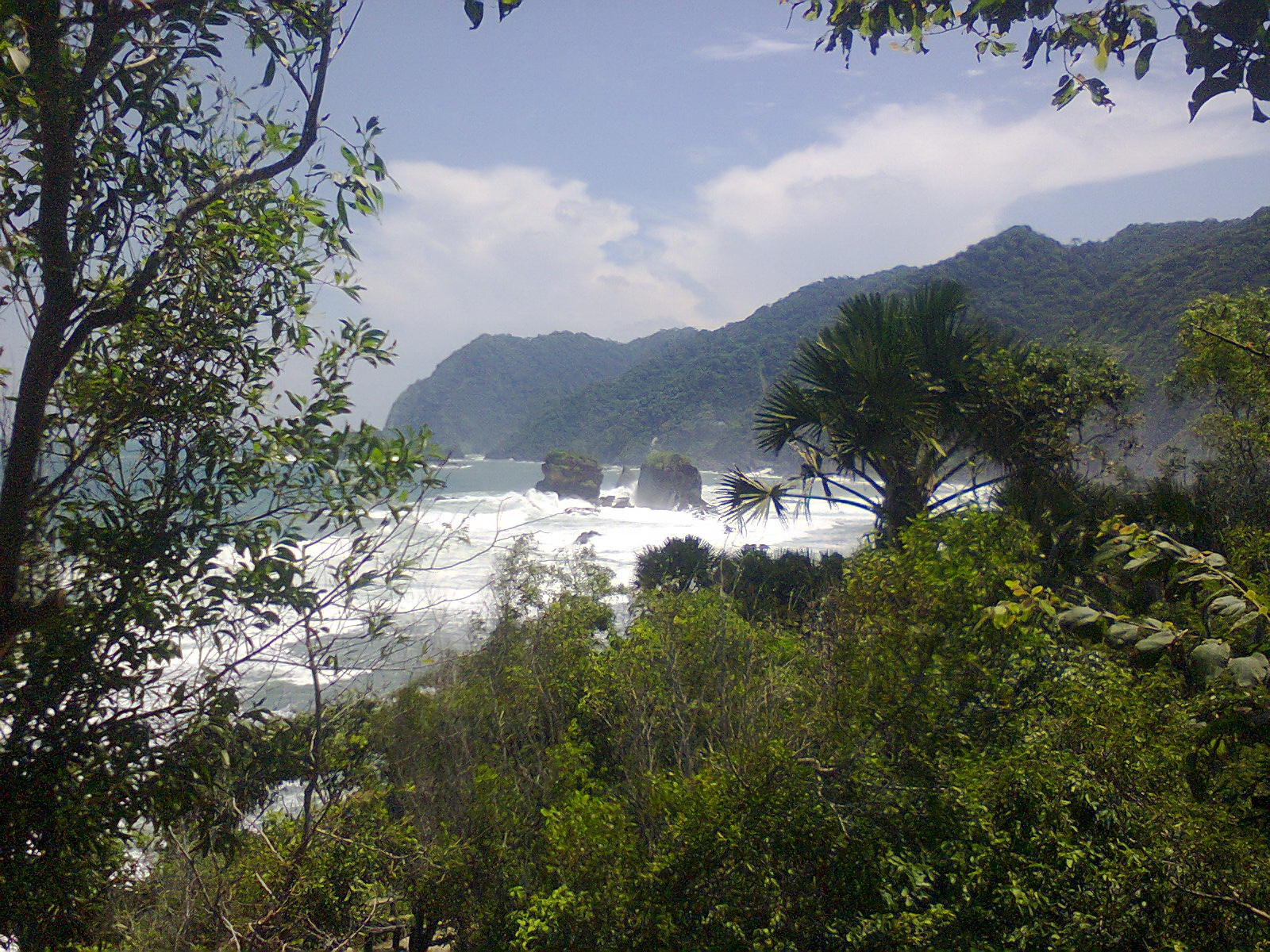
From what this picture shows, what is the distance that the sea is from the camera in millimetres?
3023

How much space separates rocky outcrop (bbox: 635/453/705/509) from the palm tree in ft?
162

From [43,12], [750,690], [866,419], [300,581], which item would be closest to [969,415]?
[866,419]

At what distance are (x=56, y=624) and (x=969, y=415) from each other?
366 inches

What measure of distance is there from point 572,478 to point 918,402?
58305 mm

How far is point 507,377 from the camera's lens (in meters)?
112

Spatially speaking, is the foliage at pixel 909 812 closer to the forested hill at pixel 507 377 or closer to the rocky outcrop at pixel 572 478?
the rocky outcrop at pixel 572 478

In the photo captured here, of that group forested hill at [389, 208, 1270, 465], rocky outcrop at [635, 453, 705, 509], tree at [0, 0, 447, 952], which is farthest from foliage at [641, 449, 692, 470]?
tree at [0, 0, 447, 952]

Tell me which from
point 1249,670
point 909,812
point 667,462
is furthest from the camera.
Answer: point 667,462

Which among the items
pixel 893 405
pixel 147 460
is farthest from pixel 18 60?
pixel 893 405

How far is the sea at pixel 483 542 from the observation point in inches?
119

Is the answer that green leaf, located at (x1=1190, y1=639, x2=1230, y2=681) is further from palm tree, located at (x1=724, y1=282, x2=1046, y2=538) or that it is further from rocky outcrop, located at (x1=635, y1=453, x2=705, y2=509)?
rocky outcrop, located at (x1=635, y1=453, x2=705, y2=509)

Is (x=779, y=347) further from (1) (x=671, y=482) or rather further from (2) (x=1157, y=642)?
(2) (x=1157, y=642)

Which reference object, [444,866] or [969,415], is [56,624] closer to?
[444,866]

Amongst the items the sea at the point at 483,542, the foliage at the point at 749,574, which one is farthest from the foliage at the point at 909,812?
the foliage at the point at 749,574
